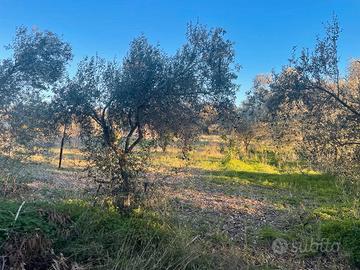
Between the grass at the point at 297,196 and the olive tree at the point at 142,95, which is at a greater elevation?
the olive tree at the point at 142,95

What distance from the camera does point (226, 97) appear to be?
8680mm

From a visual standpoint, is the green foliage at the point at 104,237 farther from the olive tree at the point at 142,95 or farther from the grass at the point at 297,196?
the grass at the point at 297,196

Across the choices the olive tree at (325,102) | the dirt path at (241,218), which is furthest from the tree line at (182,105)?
the dirt path at (241,218)

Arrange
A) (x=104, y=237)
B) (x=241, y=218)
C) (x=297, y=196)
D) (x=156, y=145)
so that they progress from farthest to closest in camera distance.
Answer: (x=297, y=196)
(x=241, y=218)
(x=156, y=145)
(x=104, y=237)

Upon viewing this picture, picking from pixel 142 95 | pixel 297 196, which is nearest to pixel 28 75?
pixel 142 95

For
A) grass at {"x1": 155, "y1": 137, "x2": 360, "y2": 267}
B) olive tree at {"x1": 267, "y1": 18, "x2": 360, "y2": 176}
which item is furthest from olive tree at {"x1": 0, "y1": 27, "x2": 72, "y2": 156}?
olive tree at {"x1": 267, "y1": 18, "x2": 360, "y2": 176}

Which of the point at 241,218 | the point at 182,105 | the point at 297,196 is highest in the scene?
the point at 182,105

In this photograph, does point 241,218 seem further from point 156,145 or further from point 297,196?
point 297,196

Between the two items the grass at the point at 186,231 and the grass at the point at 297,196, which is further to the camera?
the grass at the point at 297,196

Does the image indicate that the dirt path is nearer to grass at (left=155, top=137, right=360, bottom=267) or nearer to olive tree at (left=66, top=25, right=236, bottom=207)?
grass at (left=155, top=137, right=360, bottom=267)

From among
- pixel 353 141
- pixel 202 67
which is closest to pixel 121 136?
pixel 202 67

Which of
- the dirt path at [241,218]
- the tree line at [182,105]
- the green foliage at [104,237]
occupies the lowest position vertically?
the dirt path at [241,218]

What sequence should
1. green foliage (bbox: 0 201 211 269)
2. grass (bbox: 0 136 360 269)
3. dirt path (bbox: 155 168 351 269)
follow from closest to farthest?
green foliage (bbox: 0 201 211 269)
grass (bbox: 0 136 360 269)
dirt path (bbox: 155 168 351 269)

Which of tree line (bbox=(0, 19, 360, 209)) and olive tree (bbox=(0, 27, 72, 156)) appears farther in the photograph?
olive tree (bbox=(0, 27, 72, 156))
